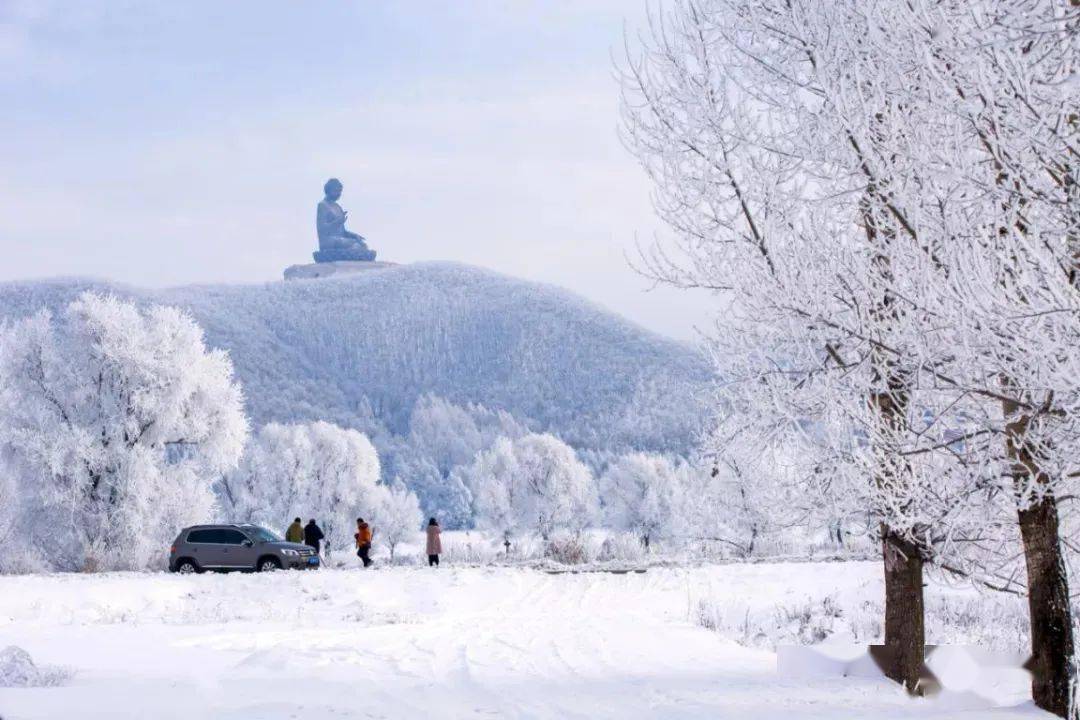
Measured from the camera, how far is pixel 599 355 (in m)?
131

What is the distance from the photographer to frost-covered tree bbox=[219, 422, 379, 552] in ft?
198

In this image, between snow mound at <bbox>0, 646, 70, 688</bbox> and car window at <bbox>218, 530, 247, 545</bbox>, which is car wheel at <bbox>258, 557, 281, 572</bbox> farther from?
snow mound at <bbox>0, 646, 70, 688</bbox>

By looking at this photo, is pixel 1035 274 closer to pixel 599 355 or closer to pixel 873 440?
pixel 873 440

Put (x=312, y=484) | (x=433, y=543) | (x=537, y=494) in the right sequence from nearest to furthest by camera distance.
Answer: (x=433, y=543), (x=312, y=484), (x=537, y=494)

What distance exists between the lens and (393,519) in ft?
230

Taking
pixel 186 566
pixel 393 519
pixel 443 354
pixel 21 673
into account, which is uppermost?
pixel 443 354

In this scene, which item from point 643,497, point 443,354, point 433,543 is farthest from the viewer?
point 443,354

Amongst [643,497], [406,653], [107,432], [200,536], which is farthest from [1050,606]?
[643,497]

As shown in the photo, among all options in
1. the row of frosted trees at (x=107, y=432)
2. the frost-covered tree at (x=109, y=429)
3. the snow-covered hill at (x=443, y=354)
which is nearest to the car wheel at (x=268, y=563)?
the row of frosted trees at (x=107, y=432)

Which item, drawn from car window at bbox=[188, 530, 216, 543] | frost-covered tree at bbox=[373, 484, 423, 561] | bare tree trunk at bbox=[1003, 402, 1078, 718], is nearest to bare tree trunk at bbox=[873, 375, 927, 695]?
bare tree trunk at bbox=[1003, 402, 1078, 718]

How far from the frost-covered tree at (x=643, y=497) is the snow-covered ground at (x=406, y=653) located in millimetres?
49133

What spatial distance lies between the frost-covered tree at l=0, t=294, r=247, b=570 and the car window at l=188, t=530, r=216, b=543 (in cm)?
477

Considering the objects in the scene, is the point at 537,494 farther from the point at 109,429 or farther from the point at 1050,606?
the point at 1050,606

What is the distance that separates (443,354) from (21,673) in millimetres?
134376
